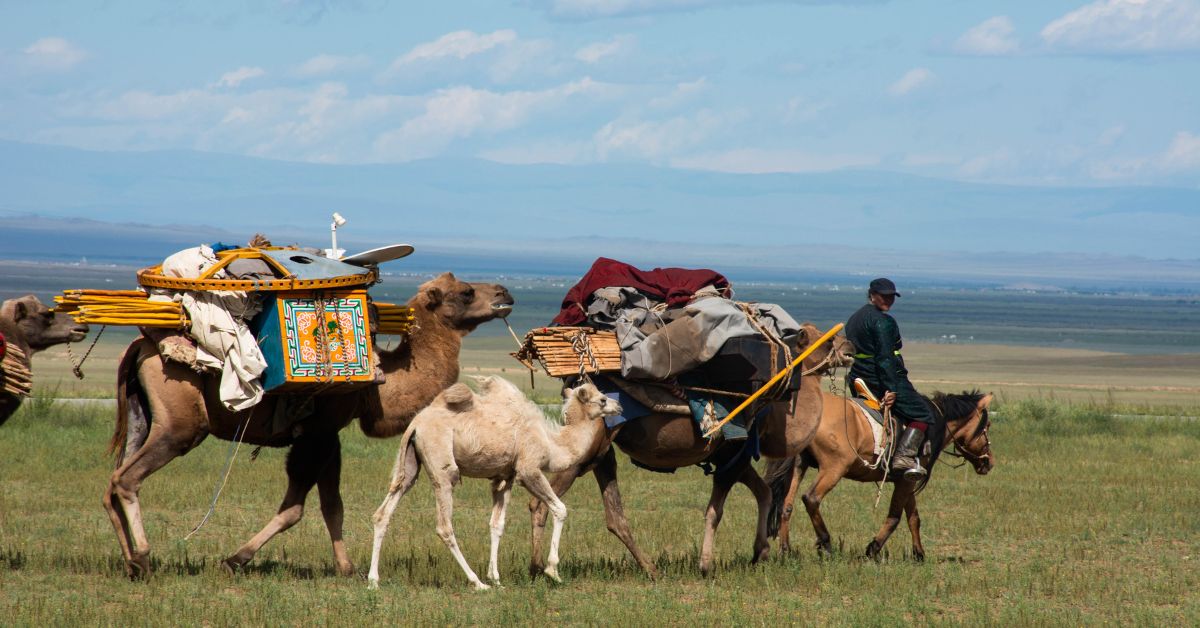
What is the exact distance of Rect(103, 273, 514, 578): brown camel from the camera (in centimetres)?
1060

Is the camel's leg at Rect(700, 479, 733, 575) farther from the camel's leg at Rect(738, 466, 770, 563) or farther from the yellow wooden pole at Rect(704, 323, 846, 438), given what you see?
the yellow wooden pole at Rect(704, 323, 846, 438)

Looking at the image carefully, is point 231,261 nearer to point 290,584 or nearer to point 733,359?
point 290,584

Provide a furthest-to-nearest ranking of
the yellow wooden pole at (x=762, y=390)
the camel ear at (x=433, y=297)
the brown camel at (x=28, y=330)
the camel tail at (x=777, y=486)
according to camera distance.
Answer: the camel tail at (x=777, y=486), the camel ear at (x=433, y=297), the yellow wooden pole at (x=762, y=390), the brown camel at (x=28, y=330)

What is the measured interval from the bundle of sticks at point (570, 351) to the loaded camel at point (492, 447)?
217mm

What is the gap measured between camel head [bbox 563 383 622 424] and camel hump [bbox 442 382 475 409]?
2.94 ft

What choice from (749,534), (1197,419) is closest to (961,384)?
(1197,419)

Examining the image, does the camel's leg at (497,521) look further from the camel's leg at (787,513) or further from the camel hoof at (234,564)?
the camel's leg at (787,513)

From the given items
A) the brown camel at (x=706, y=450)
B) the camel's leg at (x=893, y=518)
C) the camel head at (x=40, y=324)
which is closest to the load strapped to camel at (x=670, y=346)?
the brown camel at (x=706, y=450)

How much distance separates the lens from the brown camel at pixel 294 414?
10.6 metres

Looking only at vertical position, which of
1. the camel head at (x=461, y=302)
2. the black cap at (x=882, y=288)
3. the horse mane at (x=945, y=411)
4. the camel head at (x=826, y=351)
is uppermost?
the black cap at (x=882, y=288)

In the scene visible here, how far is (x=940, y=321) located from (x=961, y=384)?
5959cm

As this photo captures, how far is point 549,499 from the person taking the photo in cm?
1080

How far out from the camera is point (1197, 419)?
2697 centimetres

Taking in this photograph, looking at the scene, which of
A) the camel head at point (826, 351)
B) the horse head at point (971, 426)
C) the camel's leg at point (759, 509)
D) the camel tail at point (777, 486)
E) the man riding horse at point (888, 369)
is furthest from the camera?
the horse head at point (971, 426)
